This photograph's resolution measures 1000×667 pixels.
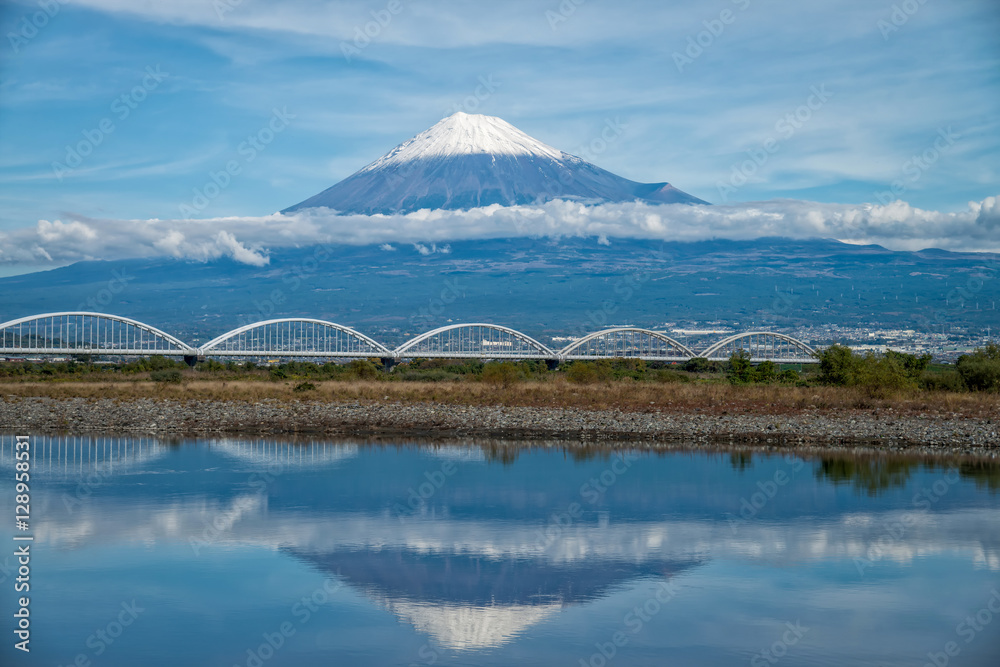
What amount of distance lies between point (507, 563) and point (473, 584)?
1.11 meters

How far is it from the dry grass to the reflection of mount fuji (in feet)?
57.2

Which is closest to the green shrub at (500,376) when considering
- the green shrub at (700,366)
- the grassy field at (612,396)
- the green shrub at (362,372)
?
the grassy field at (612,396)

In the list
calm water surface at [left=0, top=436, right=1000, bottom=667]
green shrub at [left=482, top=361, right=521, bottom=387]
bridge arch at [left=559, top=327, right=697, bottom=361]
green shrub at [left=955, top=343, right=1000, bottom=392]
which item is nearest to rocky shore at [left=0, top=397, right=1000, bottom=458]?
calm water surface at [left=0, top=436, right=1000, bottom=667]

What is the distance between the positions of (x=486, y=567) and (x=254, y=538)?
3.86 metres

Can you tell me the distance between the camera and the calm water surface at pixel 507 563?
33.6 feet

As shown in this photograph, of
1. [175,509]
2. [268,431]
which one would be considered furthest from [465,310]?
[175,509]

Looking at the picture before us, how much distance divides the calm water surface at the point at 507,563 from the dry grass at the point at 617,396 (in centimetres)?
892

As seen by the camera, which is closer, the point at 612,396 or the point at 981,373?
the point at 612,396

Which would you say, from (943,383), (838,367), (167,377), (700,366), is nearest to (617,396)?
(838,367)

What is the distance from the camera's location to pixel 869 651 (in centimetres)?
1002

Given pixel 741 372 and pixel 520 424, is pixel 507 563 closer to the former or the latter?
pixel 520 424

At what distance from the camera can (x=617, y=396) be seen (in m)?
35.5

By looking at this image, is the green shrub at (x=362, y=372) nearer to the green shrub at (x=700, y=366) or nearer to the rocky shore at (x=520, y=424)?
the rocky shore at (x=520, y=424)

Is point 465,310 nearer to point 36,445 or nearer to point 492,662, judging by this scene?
point 36,445
